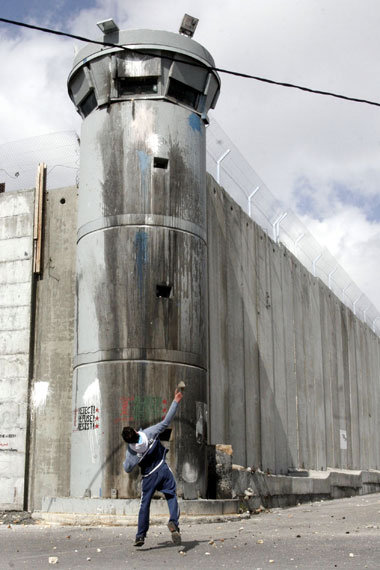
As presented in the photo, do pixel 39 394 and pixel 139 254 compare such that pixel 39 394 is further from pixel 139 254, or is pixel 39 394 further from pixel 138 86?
pixel 138 86

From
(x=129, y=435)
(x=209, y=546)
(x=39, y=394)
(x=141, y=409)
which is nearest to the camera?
(x=129, y=435)

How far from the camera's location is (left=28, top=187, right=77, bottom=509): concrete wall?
15.6 metres

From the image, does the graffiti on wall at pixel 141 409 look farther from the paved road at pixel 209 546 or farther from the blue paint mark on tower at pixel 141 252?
the paved road at pixel 209 546

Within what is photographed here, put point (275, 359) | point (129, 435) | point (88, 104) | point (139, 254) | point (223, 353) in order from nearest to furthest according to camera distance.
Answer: point (129, 435) < point (139, 254) < point (88, 104) < point (223, 353) < point (275, 359)

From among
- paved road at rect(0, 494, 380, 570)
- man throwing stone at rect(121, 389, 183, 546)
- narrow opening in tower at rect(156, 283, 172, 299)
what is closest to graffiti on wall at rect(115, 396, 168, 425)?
narrow opening in tower at rect(156, 283, 172, 299)

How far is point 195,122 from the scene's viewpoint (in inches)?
632

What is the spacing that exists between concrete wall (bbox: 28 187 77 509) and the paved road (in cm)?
308

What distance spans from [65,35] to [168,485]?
→ 21.0 feet

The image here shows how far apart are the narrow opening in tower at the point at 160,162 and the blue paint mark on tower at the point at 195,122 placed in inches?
46.2

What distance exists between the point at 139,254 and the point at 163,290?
2.72 ft

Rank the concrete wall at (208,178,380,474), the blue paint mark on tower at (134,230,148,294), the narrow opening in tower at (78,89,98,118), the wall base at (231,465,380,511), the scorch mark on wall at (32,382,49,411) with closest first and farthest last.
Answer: the blue paint mark on tower at (134,230,148,294) < the wall base at (231,465,380,511) < the scorch mark on wall at (32,382,49,411) < the narrow opening in tower at (78,89,98,118) < the concrete wall at (208,178,380,474)

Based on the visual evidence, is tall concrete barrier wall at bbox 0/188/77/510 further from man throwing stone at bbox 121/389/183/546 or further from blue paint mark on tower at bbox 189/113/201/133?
man throwing stone at bbox 121/389/183/546

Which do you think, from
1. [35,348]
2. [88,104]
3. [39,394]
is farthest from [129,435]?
[88,104]

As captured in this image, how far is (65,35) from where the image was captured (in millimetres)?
10922
